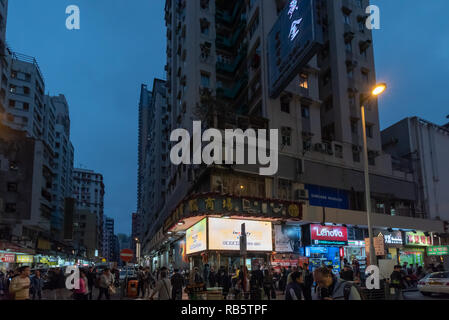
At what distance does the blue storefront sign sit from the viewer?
110ft

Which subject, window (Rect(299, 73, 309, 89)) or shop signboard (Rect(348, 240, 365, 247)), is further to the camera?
window (Rect(299, 73, 309, 89))

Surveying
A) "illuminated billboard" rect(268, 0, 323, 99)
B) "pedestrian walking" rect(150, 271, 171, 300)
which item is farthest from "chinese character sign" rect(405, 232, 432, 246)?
"pedestrian walking" rect(150, 271, 171, 300)

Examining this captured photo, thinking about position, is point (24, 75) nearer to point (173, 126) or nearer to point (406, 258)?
point (173, 126)

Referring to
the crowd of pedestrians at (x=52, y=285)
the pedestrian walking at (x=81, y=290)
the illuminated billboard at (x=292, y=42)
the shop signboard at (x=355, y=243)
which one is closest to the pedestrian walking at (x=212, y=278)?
the crowd of pedestrians at (x=52, y=285)

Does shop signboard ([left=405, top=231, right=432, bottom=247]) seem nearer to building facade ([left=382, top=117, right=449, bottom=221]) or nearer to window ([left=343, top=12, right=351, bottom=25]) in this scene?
building facade ([left=382, top=117, right=449, bottom=221])

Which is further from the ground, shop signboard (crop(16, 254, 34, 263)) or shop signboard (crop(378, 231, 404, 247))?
shop signboard (crop(378, 231, 404, 247))

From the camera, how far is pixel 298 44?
2823 centimetres

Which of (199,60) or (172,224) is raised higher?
(199,60)

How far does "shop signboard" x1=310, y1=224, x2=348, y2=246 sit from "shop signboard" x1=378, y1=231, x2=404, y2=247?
5.65 meters

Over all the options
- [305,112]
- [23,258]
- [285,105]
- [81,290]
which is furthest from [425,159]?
[23,258]

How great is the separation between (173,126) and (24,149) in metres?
23.3

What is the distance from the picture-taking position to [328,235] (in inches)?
1148

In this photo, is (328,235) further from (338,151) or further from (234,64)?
(234,64)
